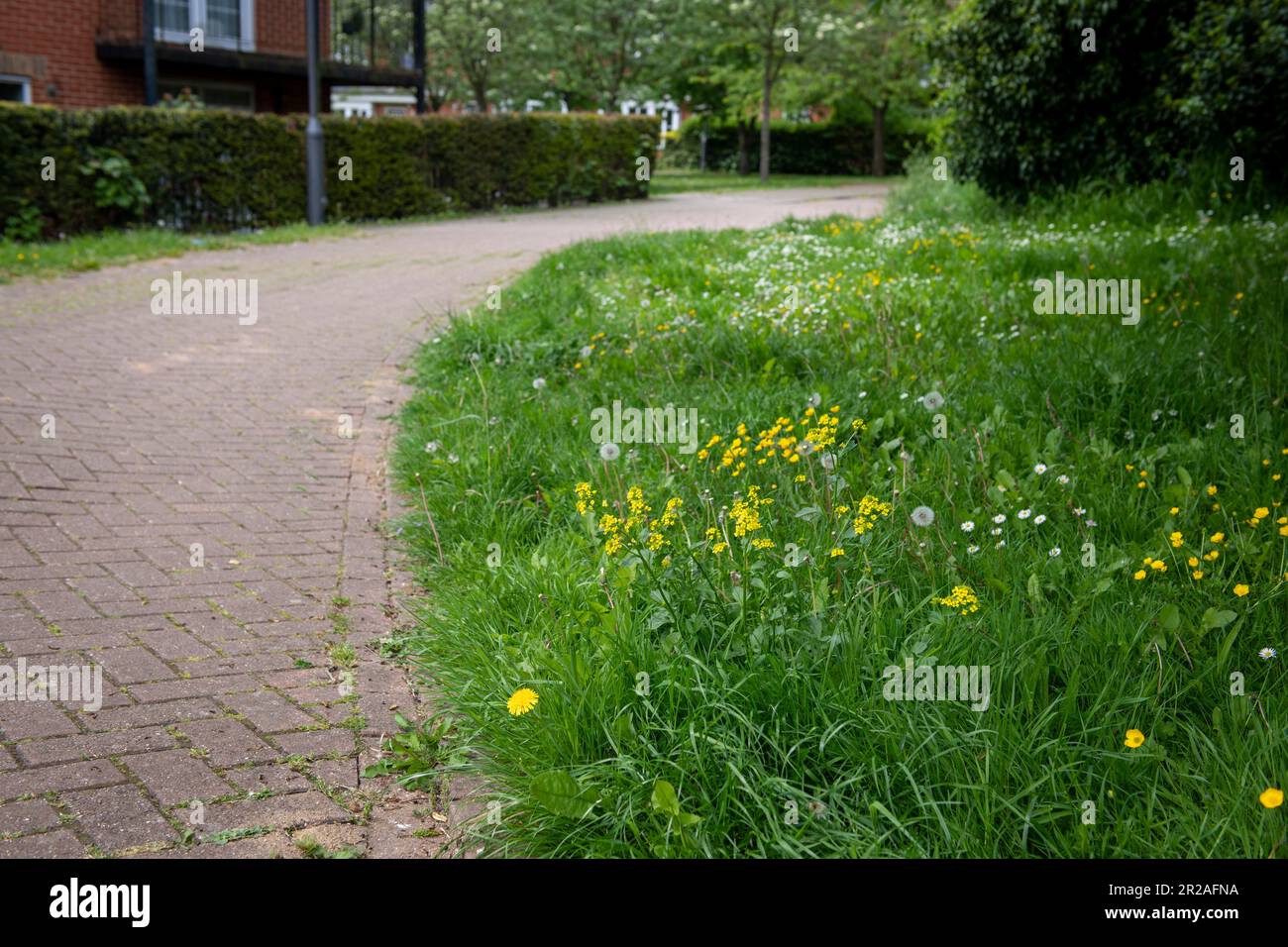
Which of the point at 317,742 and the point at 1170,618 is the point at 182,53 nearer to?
the point at 317,742

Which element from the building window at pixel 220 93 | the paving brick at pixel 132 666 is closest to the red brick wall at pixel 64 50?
the building window at pixel 220 93

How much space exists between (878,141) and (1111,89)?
28.2 metres

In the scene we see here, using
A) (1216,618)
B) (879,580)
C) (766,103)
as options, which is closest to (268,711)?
(879,580)

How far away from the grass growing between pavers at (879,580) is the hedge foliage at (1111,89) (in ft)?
11.6

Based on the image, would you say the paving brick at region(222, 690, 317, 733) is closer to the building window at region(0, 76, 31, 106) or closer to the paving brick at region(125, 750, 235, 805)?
the paving brick at region(125, 750, 235, 805)

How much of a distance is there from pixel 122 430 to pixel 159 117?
→ 10.3 m

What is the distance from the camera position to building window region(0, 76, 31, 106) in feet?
66.3

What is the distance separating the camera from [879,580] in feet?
13.4

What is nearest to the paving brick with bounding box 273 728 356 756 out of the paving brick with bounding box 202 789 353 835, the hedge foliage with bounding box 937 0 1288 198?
the paving brick with bounding box 202 789 353 835

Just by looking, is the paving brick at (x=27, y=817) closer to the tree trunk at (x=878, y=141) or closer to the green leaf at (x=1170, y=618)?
the green leaf at (x=1170, y=618)

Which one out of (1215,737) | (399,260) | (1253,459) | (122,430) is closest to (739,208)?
(399,260)

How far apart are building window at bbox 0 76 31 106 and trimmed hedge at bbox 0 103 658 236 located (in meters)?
5.31

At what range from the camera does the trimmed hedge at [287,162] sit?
47.7 ft
